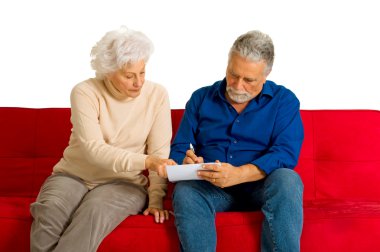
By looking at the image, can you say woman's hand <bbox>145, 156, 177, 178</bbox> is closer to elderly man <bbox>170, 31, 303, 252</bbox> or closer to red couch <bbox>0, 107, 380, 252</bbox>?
elderly man <bbox>170, 31, 303, 252</bbox>

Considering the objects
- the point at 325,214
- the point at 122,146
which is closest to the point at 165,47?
the point at 122,146

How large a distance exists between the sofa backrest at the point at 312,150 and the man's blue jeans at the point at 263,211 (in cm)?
72

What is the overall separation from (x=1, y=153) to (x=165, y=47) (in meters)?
1.23

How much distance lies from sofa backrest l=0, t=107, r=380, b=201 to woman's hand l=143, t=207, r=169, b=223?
2.62 ft

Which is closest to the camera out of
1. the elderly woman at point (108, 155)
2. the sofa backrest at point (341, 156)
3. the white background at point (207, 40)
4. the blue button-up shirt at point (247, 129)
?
the elderly woman at point (108, 155)

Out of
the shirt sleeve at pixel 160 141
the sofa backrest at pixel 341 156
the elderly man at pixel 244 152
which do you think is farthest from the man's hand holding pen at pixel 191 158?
the sofa backrest at pixel 341 156

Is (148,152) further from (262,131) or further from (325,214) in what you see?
(325,214)

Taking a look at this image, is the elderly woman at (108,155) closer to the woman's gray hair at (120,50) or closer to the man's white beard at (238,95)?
the woman's gray hair at (120,50)

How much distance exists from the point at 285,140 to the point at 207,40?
1259mm

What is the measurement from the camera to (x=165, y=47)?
4027mm

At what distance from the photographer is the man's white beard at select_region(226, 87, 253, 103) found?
2957 millimetres

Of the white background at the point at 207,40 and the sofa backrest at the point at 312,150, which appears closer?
the sofa backrest at the point at 312,150

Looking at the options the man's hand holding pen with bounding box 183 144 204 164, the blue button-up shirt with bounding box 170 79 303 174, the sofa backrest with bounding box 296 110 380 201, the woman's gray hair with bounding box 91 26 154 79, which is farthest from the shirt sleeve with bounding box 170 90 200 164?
the sofa backrest with bounding box 296 110 380 201

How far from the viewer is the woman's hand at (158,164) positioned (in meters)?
2.80
